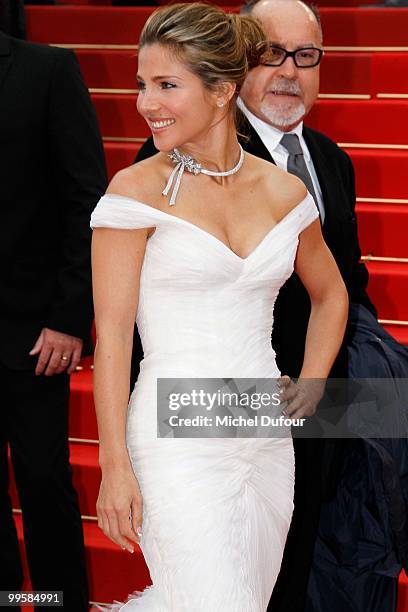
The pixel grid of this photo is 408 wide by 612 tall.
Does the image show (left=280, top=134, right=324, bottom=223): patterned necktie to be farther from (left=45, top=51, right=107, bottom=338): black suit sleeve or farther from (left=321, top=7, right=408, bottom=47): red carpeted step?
(left=321, top=7, right=408, bottom=47): red carpeted step

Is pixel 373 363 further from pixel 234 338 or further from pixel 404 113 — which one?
pixel 404 113

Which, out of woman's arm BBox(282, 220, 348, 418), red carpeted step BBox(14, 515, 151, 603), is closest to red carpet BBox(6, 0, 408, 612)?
red carpeted step BBox(14, 515, 151, 603)

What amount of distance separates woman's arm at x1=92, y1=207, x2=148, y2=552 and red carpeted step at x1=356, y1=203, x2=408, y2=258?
101 inches

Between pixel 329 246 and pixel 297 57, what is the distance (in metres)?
0.58

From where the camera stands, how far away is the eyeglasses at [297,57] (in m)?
3.16

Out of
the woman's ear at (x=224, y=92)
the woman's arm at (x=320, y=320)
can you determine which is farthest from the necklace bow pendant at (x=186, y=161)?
the woman's arm at (x=320, y=320)

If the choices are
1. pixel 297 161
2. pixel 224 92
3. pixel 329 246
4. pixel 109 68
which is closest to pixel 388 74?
pixel 109 68

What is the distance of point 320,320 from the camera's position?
8.83 ft

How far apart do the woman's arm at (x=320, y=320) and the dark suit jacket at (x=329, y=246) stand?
25 centimetres

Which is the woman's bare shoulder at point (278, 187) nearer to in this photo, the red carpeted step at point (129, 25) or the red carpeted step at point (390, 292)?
the red carpeted step at point (390, 292)

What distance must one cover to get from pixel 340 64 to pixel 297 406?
2.98 m

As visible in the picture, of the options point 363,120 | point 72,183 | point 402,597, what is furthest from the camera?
point 363,120

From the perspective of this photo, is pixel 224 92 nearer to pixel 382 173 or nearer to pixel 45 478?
pixel 45 478

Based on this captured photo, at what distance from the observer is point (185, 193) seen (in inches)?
91.4
